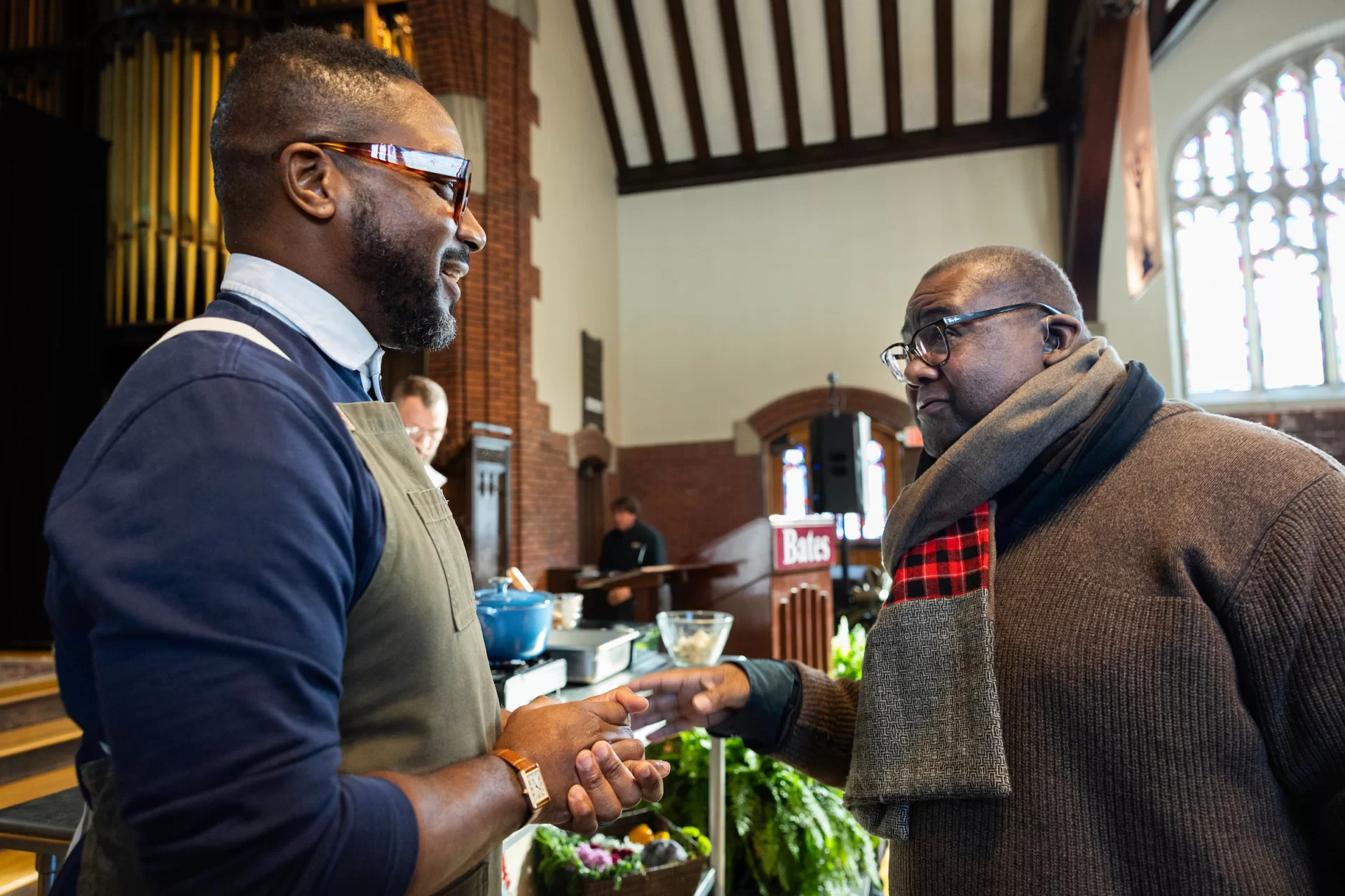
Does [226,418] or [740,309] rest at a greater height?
[740,309]

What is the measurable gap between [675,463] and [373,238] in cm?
804

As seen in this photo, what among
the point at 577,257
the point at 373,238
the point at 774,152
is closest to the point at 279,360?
the point at 373,238

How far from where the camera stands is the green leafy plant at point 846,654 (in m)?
3.30

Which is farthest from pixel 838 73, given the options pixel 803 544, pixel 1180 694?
pixel 1180 694

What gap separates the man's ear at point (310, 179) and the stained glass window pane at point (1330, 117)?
991cm

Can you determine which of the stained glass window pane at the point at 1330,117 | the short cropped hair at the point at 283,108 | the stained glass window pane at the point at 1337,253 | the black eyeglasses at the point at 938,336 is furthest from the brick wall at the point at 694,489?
the short cropped hair at the point at 283,108

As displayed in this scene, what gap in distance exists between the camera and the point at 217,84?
5.38 m

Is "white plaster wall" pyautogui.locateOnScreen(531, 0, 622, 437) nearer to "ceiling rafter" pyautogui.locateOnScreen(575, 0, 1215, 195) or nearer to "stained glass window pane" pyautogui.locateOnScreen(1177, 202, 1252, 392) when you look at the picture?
"ceiling rafter" pyautogui.locateOnScreen(575, 0, 1215, 195)

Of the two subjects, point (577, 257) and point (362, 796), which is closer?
point (362, 796)

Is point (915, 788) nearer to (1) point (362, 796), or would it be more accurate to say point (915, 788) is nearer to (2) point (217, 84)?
(1) point (362, 796)

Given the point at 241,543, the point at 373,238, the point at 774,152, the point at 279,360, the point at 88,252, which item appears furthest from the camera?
the point at 774,152

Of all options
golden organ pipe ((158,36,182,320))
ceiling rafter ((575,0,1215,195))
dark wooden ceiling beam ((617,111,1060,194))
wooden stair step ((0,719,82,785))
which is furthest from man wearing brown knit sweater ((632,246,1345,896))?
dark wooden ceiling beam ((617,111,1060,194))

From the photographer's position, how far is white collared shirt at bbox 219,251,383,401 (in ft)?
2.71

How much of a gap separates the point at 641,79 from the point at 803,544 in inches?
247
